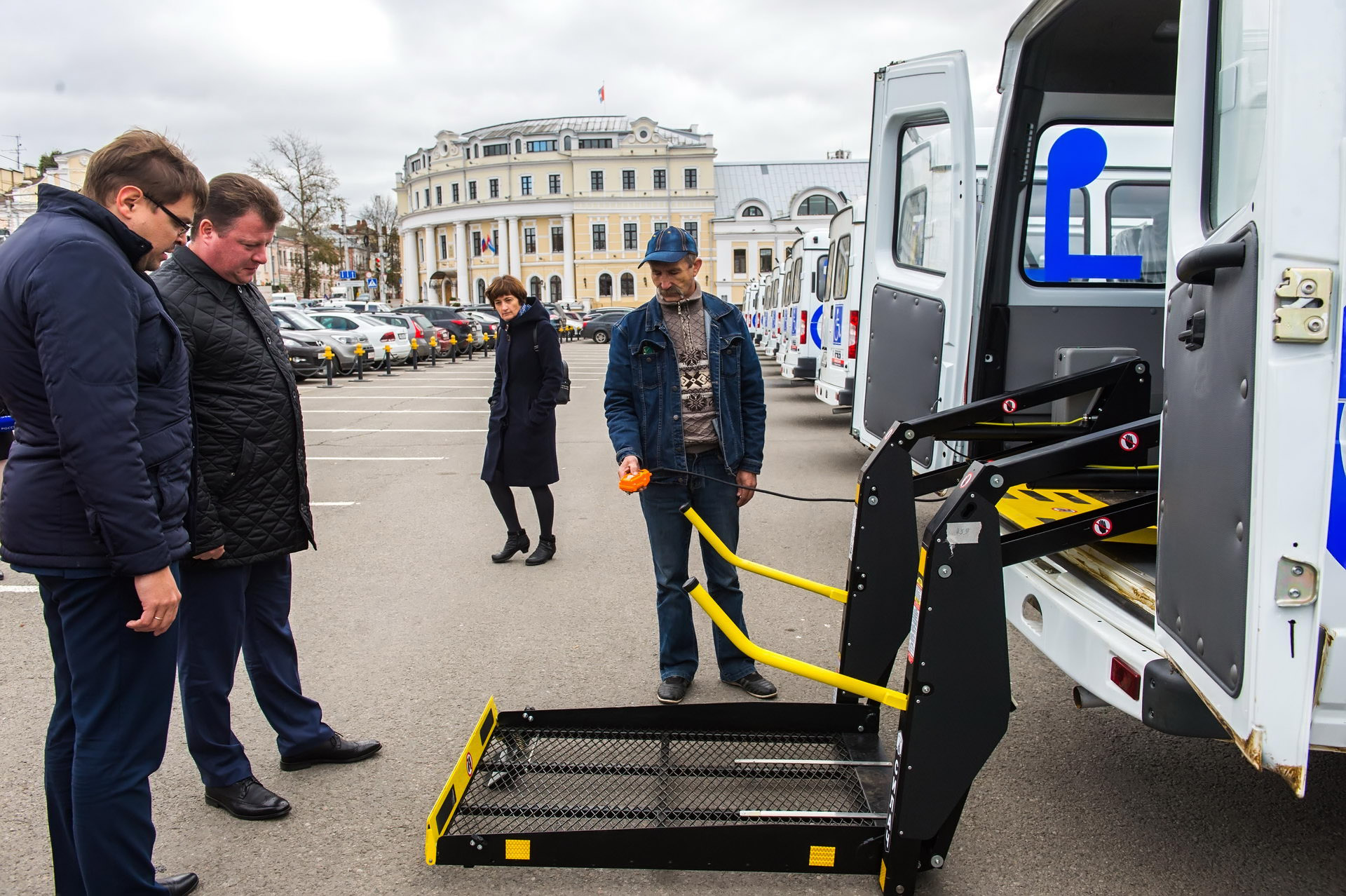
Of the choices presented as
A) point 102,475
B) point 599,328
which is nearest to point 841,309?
point 102,475

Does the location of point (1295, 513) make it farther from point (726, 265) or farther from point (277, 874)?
point (726, 265)

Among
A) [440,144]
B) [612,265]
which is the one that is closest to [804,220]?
[612,265]

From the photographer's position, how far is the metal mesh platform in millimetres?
2873

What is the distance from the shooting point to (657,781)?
3197mm

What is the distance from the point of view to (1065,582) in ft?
9.97

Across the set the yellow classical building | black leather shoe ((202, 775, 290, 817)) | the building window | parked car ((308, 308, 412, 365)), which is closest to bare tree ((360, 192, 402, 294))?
the yellow classical building

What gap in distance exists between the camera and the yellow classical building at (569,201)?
276ft

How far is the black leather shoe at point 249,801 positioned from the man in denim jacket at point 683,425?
157 centimetres

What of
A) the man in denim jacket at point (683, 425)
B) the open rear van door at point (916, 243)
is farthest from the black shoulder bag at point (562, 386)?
the man in denim jacket at point (683, 425)

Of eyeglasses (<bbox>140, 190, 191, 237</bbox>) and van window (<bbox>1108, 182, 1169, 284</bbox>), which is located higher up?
van window (<bbox>1108, 182, 1169, 284</bbox>)

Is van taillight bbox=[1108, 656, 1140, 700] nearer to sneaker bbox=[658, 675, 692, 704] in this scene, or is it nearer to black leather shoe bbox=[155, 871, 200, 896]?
sneaker bbox=[658, 675, 692, 704]

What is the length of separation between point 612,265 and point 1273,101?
85928 mm

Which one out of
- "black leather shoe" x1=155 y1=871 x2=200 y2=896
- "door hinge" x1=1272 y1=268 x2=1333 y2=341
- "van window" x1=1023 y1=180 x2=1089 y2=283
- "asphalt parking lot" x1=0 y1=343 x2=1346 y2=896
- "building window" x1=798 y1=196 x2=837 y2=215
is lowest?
"asphalt parking lot" x1=0 y1=343 x2=1346 y2=896

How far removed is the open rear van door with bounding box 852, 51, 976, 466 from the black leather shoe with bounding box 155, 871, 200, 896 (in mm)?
3311
